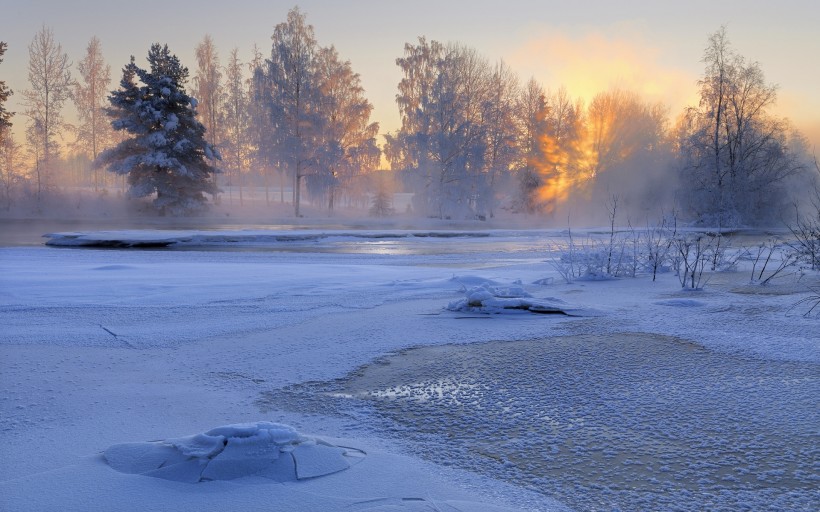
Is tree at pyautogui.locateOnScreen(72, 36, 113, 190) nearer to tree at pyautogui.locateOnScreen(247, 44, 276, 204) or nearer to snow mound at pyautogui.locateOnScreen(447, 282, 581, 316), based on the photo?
tree at pyautogui.locateOnScreen(247, 44, 276, 204)

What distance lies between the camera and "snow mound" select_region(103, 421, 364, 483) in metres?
2.14

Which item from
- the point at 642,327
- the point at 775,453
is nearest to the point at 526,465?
the point at 775,453

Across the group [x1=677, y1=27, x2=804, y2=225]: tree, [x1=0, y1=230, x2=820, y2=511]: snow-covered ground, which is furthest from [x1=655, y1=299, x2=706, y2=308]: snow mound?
[x1=677, y1=27, x2=804, y2=225]: tree

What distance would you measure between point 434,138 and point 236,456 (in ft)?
107

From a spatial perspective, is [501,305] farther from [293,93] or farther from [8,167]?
[8,167]

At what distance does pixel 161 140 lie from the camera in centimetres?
2994

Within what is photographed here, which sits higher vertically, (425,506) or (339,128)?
(339,128)

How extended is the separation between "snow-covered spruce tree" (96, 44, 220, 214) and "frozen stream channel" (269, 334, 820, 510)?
98.3ft

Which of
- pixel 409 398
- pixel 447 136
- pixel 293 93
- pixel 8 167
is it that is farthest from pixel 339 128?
pixel 409 398

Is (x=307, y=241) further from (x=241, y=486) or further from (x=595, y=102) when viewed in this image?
(x=595, y=102)

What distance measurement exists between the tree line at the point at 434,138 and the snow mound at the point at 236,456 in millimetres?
30691

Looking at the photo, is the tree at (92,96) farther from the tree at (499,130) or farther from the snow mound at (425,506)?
the snow mound at (425,506)

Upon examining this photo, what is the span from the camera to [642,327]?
5246 mm

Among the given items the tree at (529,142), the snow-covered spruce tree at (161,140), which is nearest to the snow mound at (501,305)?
the snow-covered spruce tree at (161,140)
